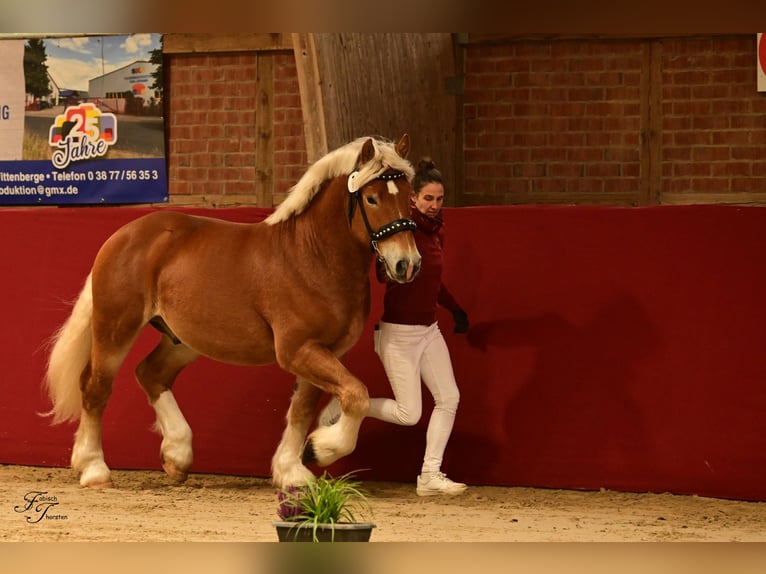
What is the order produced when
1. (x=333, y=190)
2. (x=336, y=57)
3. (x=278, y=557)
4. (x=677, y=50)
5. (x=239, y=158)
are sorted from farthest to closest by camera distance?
A: (x=239, y=158) < (x=677, y=50) < (x=336, y=57) < (x=333, y=190) < (x=278, y=557)

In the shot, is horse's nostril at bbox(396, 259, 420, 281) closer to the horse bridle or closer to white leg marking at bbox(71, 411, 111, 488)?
the horse bridle

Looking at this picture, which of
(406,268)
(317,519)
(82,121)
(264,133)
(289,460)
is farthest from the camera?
(82,121)

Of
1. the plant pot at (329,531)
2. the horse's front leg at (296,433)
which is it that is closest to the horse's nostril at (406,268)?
the horse's front leg at (296,433)

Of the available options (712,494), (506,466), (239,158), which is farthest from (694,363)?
(239,158)

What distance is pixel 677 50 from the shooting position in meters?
6.86

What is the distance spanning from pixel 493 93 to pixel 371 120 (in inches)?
43.7

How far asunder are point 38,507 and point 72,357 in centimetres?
88

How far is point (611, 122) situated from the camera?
7.04 m

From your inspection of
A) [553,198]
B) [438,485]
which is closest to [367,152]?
[438,485]

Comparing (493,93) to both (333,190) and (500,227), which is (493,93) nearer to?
(500,227)

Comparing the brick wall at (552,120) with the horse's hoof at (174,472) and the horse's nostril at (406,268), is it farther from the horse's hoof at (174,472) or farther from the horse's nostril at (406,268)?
the horse's nostril at (406,268)

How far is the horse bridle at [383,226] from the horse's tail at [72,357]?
1.60m

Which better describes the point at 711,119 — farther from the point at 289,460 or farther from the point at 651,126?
the point at 289,460

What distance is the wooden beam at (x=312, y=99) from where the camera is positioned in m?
6.26
